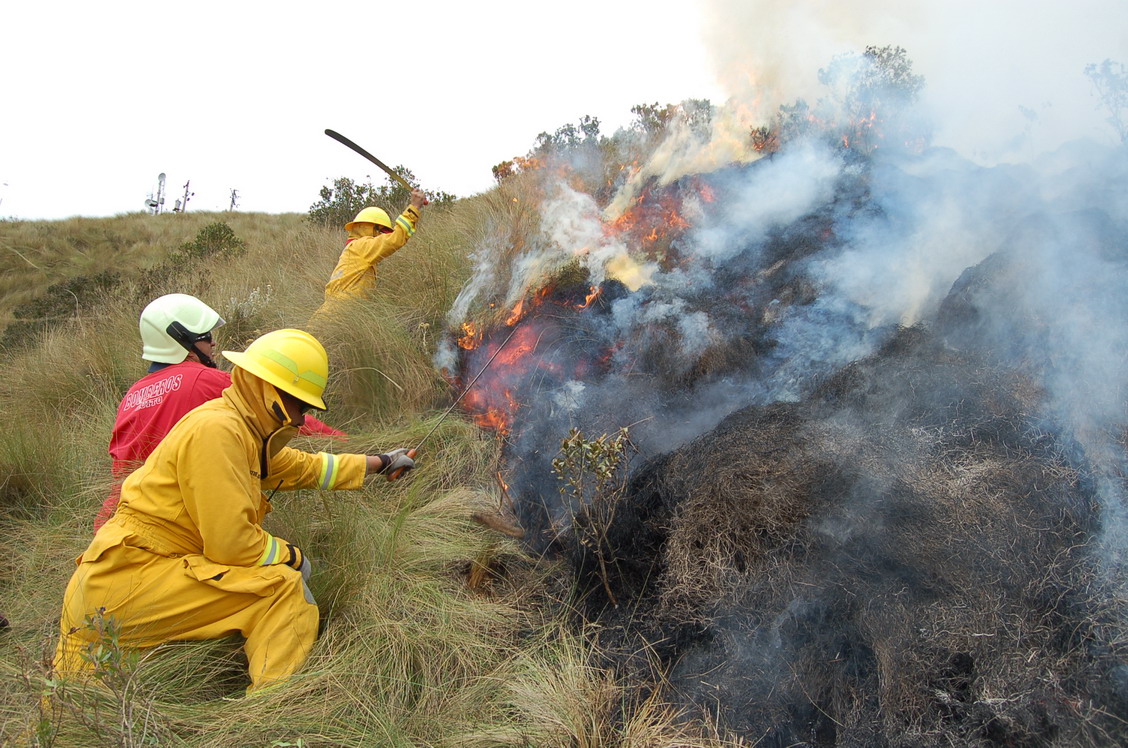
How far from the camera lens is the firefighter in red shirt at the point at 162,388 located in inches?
135

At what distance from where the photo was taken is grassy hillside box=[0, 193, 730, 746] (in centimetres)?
245

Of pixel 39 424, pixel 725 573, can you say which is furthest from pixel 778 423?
pixel 39 424

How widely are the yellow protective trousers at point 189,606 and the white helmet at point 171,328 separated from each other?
161cm

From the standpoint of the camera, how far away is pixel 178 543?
262cm

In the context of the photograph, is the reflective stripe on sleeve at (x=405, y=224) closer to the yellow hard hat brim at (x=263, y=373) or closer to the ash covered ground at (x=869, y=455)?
the ash covered ground at (x=869, y=455)

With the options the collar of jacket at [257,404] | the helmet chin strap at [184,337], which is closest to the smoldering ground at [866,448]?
the collar of jacket at [257,404]

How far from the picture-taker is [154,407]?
3432 mm

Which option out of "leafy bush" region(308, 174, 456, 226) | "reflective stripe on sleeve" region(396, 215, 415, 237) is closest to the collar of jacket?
"reflective stripe on sleeve" region(396, 215, 415, 237)

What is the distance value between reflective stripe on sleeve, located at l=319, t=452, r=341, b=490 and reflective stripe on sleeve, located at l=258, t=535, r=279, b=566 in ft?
1.44

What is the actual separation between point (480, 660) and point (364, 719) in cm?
62

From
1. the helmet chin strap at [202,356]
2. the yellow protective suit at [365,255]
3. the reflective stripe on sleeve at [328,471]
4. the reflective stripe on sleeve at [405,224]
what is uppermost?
the reflective stripe on sleeve at [405,224]

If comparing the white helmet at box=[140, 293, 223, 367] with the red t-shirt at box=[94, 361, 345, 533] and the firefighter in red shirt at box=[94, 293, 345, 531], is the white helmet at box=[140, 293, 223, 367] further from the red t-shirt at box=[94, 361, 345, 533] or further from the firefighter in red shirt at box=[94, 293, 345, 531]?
the red t-shirt at box=[94, 361, 345, 533]

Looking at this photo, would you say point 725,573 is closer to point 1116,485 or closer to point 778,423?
point 778,423

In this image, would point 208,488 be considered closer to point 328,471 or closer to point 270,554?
point 270,554
